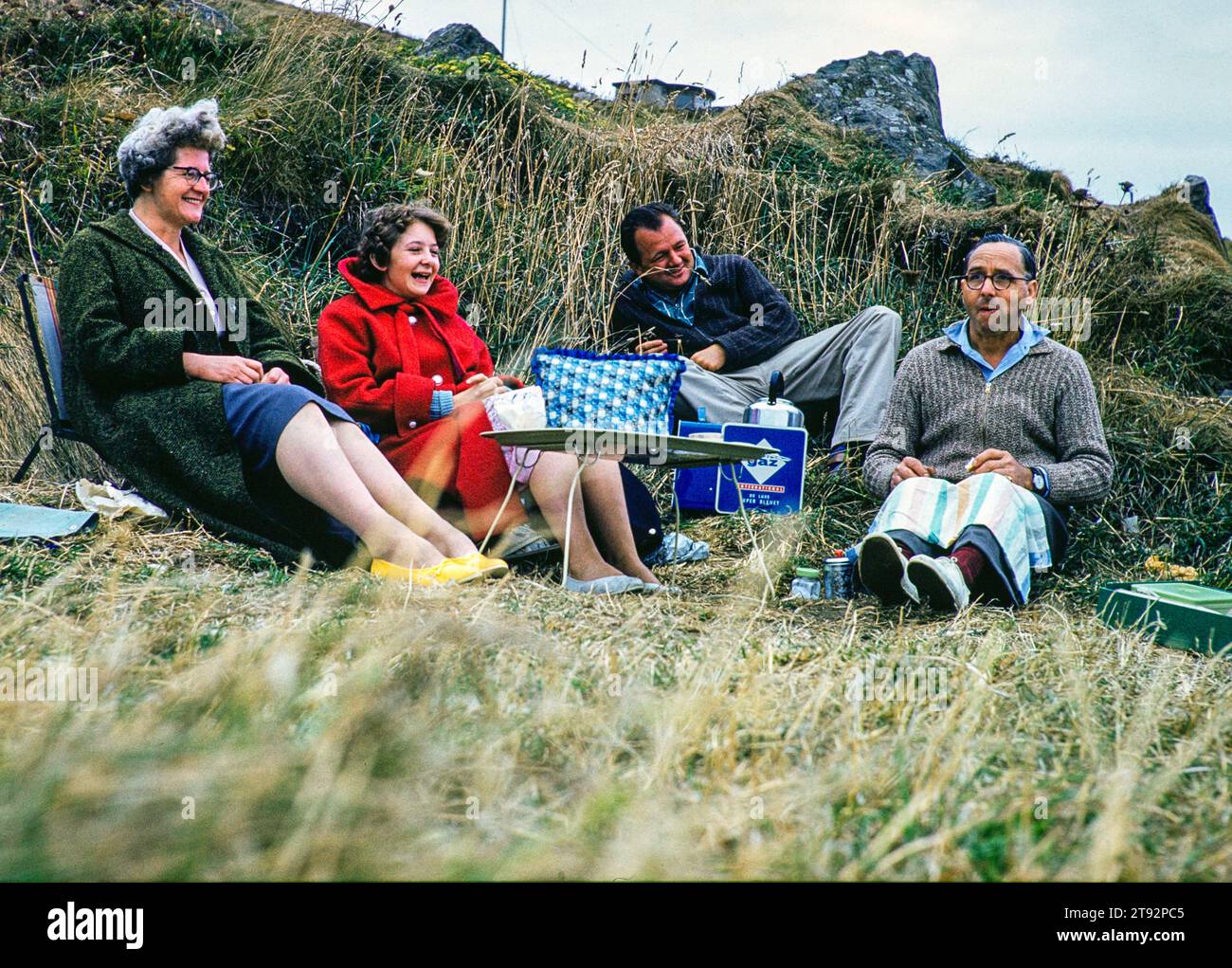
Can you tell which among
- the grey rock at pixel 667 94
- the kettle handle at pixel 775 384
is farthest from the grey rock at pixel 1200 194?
the kettle handle at pixel 775 384

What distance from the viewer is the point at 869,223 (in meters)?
5.71

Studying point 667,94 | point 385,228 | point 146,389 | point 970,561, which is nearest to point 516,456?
point 385,228

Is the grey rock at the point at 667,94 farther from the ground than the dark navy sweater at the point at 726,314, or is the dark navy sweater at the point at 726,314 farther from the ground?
the grey rock at the point at 667,94

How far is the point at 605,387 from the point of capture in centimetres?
289

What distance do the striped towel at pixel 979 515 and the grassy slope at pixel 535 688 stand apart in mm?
201

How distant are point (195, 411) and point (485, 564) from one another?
0.95 m

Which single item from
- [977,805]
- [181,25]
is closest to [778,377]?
[977,805]

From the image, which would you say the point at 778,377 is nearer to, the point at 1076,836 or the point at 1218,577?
the point at 1218,577

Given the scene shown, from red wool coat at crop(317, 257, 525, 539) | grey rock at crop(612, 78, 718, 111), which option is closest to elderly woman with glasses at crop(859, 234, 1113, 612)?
red wool coat at crop(317, 257, 525, 539)

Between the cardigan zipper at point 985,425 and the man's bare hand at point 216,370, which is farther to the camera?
the cardigan zipper at point 985,425

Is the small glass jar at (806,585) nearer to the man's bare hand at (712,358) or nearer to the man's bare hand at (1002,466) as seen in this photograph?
the man's bare hand at (1002,466)

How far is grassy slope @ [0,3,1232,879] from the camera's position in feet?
4.12

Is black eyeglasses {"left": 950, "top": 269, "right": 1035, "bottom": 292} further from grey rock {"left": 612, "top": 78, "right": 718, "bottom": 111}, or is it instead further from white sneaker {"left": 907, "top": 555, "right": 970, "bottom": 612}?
grey rock {"left": 612, "top": 78, "right": 718, "bottom": 111}

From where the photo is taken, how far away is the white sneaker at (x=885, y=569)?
9.57ft
